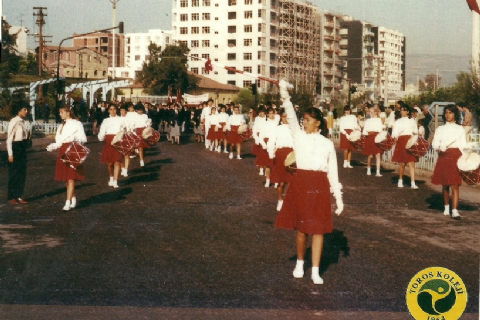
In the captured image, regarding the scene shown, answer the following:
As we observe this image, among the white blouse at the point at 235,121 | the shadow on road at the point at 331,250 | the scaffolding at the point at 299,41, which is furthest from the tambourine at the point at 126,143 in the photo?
the scaffolding at the point at 299,41

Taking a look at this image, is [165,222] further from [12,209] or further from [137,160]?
[137,160]

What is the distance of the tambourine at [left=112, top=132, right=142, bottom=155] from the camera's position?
15.0 m

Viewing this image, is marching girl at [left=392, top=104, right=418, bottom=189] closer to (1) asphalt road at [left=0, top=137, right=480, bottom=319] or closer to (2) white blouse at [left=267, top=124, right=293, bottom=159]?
(1) asphalt road at [left=0, top=137, right=480, bottom=319]

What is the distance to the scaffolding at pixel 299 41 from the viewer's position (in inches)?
4195

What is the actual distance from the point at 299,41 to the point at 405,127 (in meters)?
96.5

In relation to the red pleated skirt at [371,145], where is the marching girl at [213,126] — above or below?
above

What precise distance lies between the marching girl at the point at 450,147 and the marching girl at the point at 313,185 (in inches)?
184

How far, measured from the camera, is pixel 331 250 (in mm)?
8836

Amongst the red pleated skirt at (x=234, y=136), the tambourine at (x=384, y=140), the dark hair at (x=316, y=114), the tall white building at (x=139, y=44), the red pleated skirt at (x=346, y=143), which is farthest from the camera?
the tall white building at (x=139, y=44)

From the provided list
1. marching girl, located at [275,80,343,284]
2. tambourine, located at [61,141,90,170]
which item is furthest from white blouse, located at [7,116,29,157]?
marching girl, located at [275,80,343,284]

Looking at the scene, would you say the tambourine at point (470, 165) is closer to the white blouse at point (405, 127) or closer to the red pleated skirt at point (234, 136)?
the white blouse at point (405, 127)

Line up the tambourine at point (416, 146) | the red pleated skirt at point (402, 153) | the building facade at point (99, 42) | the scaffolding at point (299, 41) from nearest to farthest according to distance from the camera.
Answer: the tambourine at point (416, 146), the red pleated skirt at point (402, 153), the building facade at point (99, 42), the scaffolding at point (299, 41)

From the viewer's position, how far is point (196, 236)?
9.65m

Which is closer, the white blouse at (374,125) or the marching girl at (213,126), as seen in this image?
the white blouse at (374,125)
